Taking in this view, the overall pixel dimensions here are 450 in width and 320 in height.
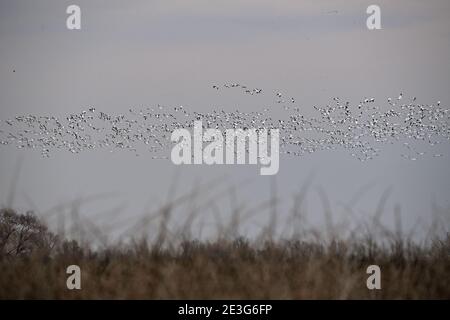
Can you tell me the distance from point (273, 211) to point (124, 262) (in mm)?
800

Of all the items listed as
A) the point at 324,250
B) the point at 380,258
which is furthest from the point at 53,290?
the point at 380,258

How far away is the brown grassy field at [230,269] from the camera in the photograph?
13.2ft

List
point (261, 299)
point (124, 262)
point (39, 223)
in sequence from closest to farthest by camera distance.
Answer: point (261, 299), point (124, 262), point (39, 223)

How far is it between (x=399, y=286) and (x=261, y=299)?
2.33 ft

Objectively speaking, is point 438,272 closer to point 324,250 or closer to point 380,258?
point 380,258

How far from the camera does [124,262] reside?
430 cm

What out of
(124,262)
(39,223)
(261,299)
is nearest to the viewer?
(261,299)

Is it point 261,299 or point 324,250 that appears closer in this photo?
point 261,299

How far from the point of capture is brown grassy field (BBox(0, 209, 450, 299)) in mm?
4012

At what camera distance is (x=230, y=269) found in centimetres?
418

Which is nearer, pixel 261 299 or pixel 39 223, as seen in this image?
pixel 261 299

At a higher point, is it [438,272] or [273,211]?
[273,211]
